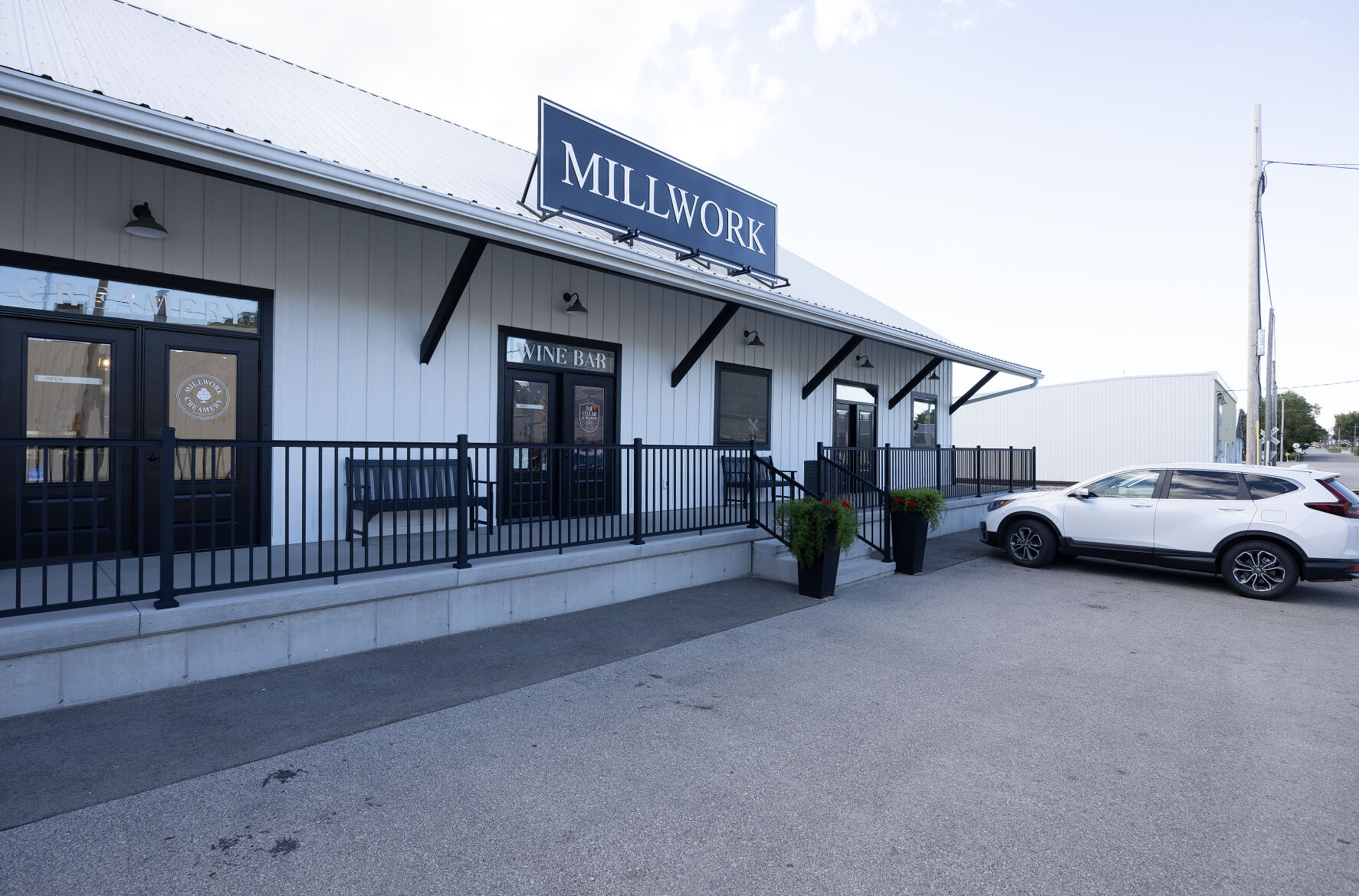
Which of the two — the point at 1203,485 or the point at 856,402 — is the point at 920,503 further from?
the point at 856,402

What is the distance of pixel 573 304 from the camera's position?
8180 mm

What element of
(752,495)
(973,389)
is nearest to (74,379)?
(752,495)

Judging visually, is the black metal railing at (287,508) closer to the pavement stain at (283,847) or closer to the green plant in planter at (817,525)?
the green plant in planter at (817,525)

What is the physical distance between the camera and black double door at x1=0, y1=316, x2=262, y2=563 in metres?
4.98

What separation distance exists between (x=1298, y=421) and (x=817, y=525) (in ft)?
421

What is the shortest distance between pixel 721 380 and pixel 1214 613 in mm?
6601

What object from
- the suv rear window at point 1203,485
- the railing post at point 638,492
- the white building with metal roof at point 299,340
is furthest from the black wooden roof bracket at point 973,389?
the railing post at point 638,492

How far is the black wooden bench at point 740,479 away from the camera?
7.79 metres

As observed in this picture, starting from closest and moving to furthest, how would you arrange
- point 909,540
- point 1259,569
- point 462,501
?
1. point 462,501
2. point 1259,569
3. point 909,540

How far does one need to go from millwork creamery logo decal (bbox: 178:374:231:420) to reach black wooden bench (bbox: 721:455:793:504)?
4.95 m

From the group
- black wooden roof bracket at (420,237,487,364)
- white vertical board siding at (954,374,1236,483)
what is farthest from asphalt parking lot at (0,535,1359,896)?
white vertical board siding at (954,374,1236,483)

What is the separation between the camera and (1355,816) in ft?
9.51

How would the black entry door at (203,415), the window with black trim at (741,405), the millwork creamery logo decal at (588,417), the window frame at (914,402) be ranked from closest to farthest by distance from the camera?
the black entry door at (203,415)
the millwork creamery logo decal at (588,417)
the window with black trim at (741,405)
the window frame at (914,402)

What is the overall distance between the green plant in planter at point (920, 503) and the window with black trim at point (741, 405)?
285 centimetres
